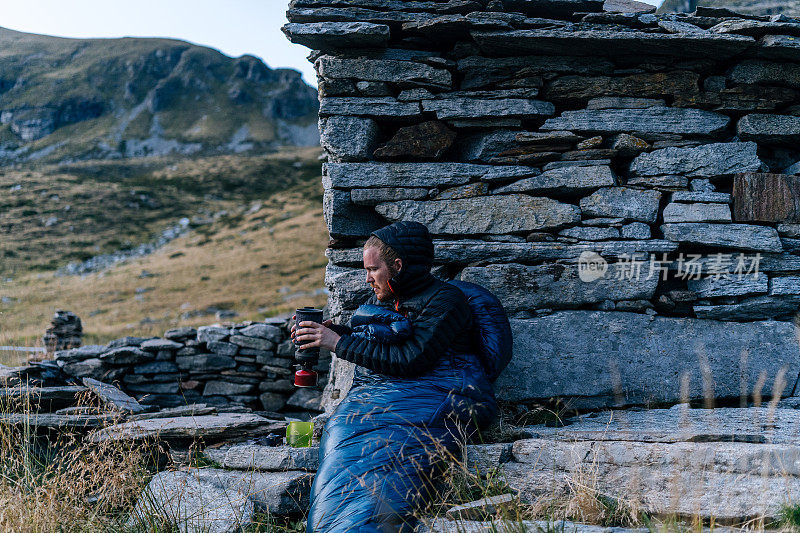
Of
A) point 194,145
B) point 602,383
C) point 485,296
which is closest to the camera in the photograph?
point 485,296

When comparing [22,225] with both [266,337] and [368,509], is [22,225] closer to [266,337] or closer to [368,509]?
[266,337]

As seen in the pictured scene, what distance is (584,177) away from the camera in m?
4.51

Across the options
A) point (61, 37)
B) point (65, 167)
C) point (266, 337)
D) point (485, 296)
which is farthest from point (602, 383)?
point (61, 37)

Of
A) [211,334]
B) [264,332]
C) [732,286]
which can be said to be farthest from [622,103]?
[211,334]

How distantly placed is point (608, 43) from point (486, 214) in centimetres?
160

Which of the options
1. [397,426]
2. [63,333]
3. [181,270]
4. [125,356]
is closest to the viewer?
[397,426]

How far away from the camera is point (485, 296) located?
12.5 ft

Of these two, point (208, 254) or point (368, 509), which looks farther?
point (208, 254)

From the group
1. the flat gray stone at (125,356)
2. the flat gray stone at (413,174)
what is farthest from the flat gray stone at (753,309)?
the flat gray stone at (125,356)

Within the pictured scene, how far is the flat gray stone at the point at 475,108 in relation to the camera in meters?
4.50

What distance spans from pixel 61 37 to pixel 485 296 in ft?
537

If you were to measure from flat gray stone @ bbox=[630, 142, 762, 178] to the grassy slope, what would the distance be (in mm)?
9131

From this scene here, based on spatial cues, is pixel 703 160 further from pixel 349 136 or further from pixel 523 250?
pixel 349 136

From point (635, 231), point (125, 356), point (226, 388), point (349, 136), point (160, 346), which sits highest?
point (349, 136)
